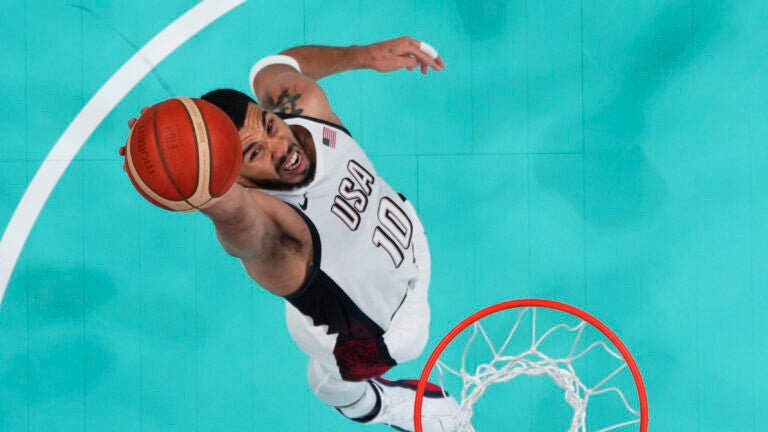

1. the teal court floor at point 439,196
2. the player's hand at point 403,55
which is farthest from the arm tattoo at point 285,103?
the teal court floor at point 439,196

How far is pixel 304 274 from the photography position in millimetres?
2682

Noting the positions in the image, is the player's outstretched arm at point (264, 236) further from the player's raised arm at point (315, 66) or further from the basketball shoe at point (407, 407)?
the basketball shoe at point (407, 407)

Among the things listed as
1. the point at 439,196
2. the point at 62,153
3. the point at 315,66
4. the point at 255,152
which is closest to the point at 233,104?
the point at 255,152

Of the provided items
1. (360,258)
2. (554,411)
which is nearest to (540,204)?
(554,411)

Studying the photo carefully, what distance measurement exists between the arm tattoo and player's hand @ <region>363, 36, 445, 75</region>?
1.80 ft

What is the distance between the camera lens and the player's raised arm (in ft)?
10.4

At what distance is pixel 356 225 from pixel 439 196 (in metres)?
1.20

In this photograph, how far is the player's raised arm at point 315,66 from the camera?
3.18 metres

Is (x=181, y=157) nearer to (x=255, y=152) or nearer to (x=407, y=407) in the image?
(x=255, y=152)

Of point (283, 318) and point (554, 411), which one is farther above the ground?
point (283, 318)

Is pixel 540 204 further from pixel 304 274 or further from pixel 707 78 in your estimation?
pixel 304 274

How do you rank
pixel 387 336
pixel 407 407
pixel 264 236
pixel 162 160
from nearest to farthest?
pixel 162 160 → pixel 264 236 → pixel 387 336 → pixel 407 407

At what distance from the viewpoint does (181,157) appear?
194 centimetres

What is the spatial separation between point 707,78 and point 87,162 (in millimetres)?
3731
